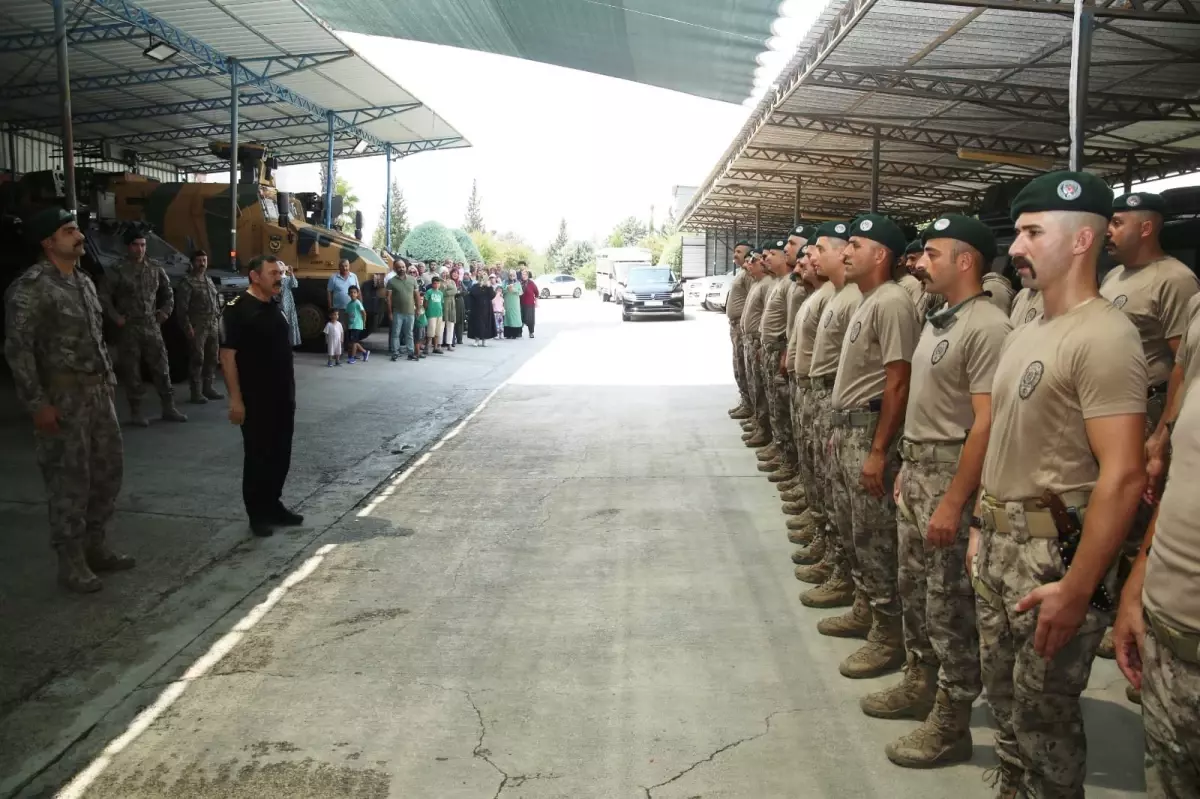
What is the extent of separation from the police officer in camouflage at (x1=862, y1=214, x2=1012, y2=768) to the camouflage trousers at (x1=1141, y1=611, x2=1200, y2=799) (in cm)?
110

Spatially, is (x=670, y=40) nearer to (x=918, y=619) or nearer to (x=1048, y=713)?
(x=918, y=619)

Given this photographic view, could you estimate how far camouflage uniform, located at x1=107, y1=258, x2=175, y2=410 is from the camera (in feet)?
32.5

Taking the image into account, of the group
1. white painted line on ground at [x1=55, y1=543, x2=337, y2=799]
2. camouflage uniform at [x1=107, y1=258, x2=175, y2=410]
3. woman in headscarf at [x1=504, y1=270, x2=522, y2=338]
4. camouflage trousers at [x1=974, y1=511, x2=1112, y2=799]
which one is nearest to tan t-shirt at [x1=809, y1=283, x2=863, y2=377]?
camouflage trousers at [x1=974, y1=511, x2=1112, y2=799]

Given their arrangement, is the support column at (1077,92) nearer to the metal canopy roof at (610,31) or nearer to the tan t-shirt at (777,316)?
the tan t-shirt at (777,316)

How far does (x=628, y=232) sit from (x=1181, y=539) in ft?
329

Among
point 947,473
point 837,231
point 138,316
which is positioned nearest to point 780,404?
point 837,231

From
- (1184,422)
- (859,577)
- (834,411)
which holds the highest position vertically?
(1184,422)

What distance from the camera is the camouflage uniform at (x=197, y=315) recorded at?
36.6 ft

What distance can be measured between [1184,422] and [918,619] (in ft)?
5.87

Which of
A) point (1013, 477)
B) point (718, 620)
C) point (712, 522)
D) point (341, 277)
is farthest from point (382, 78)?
point (1013, 477)

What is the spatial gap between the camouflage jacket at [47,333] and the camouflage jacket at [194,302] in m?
6.24

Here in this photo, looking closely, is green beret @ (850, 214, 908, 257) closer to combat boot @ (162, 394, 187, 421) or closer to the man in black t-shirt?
the man in black t-shirt

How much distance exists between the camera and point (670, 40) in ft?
48.3

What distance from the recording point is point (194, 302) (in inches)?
441
